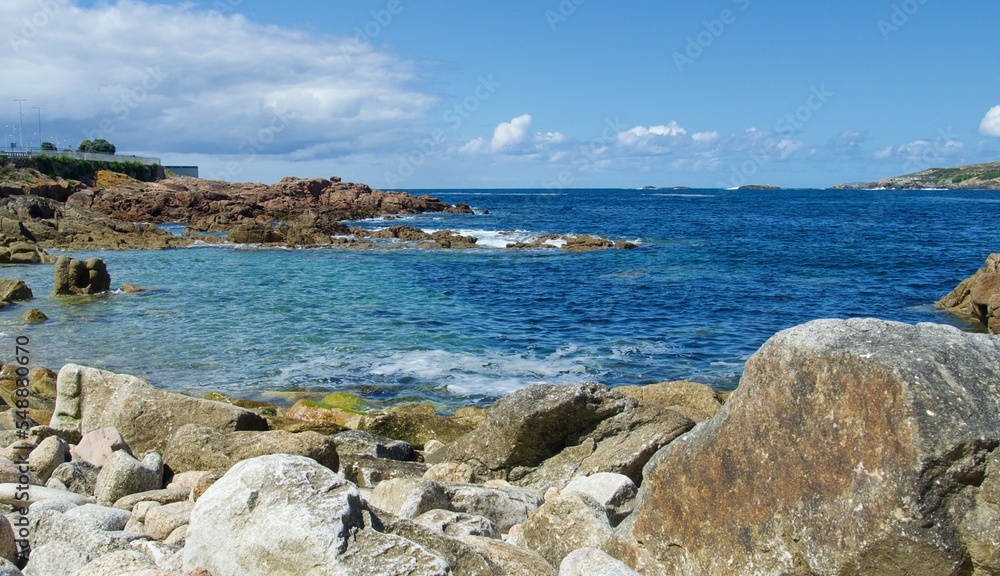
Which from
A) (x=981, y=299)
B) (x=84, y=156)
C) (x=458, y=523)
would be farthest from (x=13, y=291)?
(x=84, y=156)

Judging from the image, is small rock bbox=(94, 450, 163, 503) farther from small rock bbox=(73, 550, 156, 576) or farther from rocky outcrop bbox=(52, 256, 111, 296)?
rocky outcrop bbox=(52, 256, 111, 296)

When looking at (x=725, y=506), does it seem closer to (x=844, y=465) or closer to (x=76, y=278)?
(x=844, y=465)

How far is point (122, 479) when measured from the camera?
8.23 m

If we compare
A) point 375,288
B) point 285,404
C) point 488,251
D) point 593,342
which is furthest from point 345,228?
point 285,404

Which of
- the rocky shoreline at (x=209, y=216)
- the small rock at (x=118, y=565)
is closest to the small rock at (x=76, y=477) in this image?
the small rock at (x=118, y=565)

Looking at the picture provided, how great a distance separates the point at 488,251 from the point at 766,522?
42496 mm

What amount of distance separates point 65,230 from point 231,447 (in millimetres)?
45435

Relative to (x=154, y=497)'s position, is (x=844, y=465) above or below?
above

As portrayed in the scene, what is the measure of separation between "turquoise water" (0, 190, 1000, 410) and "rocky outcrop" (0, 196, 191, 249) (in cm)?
267

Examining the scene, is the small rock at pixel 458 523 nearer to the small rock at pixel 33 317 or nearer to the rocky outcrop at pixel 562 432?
the rocky outcrop at pixel 562 432

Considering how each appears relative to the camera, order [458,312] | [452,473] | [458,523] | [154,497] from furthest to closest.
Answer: [458,312], [452,473], [154,497], [458,523]

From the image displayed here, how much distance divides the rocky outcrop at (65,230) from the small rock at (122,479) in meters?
38.1

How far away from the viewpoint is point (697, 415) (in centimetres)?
1168

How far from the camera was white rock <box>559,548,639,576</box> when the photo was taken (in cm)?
475
